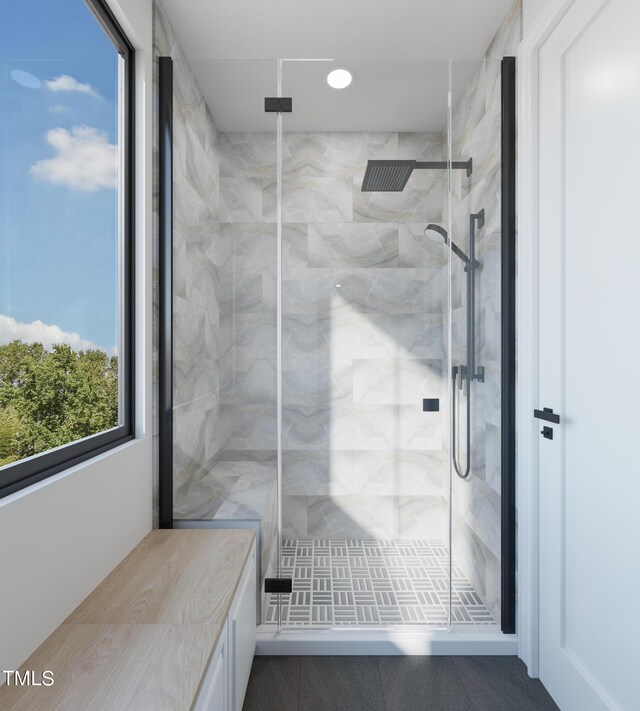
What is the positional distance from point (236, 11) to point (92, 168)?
99 cm

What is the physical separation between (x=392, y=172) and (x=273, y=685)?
2046 millimetres

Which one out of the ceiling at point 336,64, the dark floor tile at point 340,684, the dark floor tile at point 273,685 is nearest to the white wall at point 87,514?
the ceiling at point 336,64

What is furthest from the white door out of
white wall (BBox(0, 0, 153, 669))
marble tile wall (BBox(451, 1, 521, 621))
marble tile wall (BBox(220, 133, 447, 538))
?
white wall (BBox(0, 0, 153, 669))

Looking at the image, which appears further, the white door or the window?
the white door

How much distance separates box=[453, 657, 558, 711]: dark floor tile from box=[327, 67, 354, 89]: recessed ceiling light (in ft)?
7.89

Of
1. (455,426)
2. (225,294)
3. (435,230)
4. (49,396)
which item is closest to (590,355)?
(455,426)

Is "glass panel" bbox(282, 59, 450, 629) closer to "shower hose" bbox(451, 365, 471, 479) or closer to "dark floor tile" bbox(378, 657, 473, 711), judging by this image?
"shower hose" bbox(451, 365, 471, 479)

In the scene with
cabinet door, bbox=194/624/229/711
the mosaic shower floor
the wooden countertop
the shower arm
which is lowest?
the mosaic shower floor

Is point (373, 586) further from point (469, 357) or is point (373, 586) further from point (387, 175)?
point (387, 175)

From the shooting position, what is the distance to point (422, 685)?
1.80m

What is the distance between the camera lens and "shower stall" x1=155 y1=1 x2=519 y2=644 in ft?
6.76

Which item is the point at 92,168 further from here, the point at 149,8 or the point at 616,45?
the point at 616,45

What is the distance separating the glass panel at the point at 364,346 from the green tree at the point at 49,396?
75 centimetres

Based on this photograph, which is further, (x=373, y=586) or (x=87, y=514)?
(x=373, y=586)
